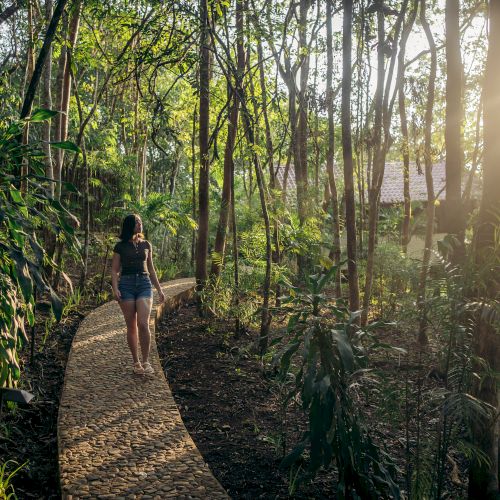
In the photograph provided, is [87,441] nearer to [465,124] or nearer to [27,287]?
[27,287]

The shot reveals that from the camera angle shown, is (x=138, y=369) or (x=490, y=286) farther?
(x=138, y=369)

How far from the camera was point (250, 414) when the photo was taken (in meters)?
5.36

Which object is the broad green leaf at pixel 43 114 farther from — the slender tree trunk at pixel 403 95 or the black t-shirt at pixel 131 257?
the slender tree trunk at pixel 403 95

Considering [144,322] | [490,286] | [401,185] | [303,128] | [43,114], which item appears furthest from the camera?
[401,185]

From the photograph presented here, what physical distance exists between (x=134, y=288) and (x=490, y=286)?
133 inches

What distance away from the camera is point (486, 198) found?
3.65 metres

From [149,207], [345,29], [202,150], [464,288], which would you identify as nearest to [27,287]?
[464,288]

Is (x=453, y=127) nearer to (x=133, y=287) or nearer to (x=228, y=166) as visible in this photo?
(x=133, y=287)

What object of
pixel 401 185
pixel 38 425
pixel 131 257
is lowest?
pixel 38 425

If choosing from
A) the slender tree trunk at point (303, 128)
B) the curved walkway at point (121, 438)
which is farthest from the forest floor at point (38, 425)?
the slender tree trunk at point (303, 128)

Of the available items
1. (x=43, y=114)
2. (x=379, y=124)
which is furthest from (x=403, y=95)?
(x=43, y=114)

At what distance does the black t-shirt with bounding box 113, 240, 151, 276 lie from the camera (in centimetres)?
568

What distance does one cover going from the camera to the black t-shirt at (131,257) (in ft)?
18.6

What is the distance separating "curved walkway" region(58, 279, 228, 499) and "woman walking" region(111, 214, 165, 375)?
0.30m
